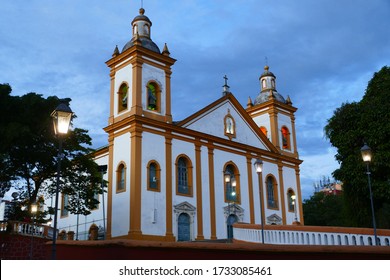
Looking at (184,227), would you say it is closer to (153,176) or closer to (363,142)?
(153,176)

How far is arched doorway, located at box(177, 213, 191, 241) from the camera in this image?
26.0 metres

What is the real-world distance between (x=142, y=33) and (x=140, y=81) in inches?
175

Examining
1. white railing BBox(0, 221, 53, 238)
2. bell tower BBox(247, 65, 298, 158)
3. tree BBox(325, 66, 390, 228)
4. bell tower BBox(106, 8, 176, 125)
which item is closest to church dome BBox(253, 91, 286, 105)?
bell tower BBox(247, 65, 298, 158)

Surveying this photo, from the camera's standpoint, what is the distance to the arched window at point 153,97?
27.2 meters

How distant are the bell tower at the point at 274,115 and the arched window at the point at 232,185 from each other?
604cm

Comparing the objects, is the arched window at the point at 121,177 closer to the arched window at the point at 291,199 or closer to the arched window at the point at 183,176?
the arched window at the point at 183,176

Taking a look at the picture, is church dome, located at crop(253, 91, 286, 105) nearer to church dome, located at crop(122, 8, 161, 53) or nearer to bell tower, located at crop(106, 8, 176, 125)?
bell tower, located at crop(106, 8, 176, 125)

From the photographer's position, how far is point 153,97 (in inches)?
1091

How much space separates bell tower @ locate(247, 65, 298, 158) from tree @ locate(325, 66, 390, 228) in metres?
11.7

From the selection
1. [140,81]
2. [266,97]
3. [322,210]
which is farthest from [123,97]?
[322,210]

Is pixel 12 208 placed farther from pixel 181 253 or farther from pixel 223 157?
pixel 181 253

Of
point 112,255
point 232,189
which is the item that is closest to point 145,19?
point 232,189

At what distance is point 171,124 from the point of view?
2722 cm

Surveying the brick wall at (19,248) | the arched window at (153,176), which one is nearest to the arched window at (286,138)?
the arched window at (153,176)
